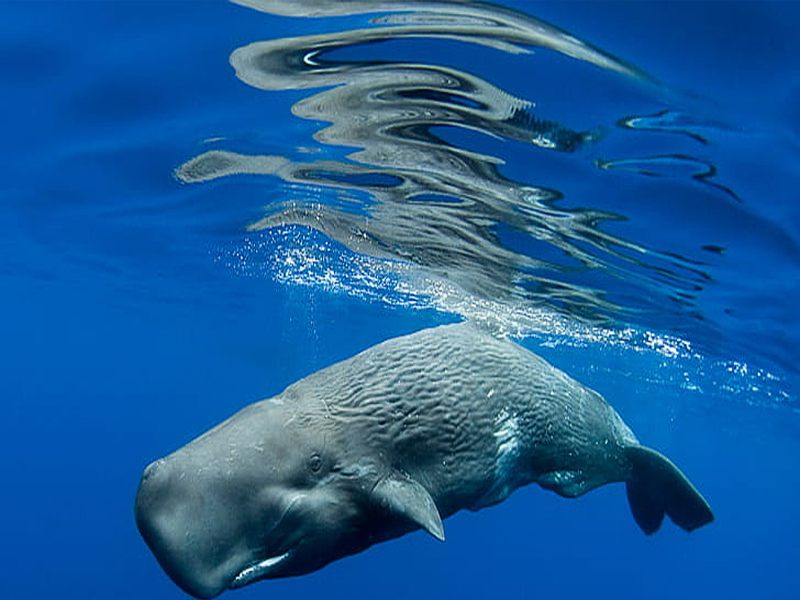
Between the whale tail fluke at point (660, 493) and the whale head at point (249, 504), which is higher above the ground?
the whale head at point (249, 504)

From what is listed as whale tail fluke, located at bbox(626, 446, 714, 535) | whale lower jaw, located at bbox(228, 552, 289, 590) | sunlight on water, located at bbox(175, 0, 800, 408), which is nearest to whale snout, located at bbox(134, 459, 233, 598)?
whale lower jaw, located at bbox(228, 552, 289, 590)

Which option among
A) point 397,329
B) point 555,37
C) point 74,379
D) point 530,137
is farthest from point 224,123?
point 74,379

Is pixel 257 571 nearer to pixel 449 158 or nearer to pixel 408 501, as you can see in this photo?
pixel 408 501

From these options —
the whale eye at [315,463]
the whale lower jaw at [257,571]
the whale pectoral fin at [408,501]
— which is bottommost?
the whale lower jaw at [257,571]

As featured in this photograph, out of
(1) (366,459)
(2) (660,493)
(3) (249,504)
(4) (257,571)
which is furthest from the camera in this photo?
(2) (660,493)

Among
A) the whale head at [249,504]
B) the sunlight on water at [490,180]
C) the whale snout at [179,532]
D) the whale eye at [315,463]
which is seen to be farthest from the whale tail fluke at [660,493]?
the whale snout at [179,532]

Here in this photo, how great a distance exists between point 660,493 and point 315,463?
13.9ft

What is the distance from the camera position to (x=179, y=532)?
318 cm

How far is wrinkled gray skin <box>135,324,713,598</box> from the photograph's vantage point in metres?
3.29

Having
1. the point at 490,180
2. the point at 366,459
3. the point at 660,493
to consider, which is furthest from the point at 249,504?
the point at 490,180

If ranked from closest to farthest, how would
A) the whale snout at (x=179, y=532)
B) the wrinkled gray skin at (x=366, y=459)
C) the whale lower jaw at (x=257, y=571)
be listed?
the whale snout at (x=179, y=532)
the wrinkled gray skin at (x=366, y=459)
the whale lower jaw at (x=257, y=571)

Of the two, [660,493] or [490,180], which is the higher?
[490,180]

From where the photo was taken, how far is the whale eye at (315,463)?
3.91m

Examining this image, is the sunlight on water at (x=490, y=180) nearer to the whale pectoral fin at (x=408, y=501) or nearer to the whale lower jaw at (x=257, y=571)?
the whale pectoral fin at (x=408, y=501)
